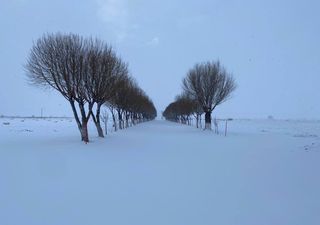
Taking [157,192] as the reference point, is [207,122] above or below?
above

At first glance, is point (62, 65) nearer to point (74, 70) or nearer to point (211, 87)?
point (74, 70)

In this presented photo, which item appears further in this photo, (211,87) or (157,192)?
(211,87)

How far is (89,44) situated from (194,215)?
25979 mm

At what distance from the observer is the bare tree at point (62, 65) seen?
29.5 meters

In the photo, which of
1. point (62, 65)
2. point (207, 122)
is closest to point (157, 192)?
point (62, 65)

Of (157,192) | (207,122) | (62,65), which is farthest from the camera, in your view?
(207,122)

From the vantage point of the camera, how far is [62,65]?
2941 cm

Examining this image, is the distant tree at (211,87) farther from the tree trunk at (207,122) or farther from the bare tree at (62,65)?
the bare tree at (62,65)

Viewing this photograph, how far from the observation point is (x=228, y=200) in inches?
365

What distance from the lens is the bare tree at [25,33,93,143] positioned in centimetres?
2952

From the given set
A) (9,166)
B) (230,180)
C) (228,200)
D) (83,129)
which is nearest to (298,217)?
(228,200)

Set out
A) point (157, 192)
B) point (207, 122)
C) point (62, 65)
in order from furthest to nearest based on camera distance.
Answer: point (207, 122) → point (62, 65) → point (157, 192)

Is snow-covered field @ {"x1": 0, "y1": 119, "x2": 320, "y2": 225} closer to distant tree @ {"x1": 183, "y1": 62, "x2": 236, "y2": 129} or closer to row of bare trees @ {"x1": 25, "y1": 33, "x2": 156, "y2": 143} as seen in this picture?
row of bare trees @ {"x1": 25, "y1": 33, "x2": 156, "y2": 143}

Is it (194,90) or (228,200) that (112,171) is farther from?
(194,90)
